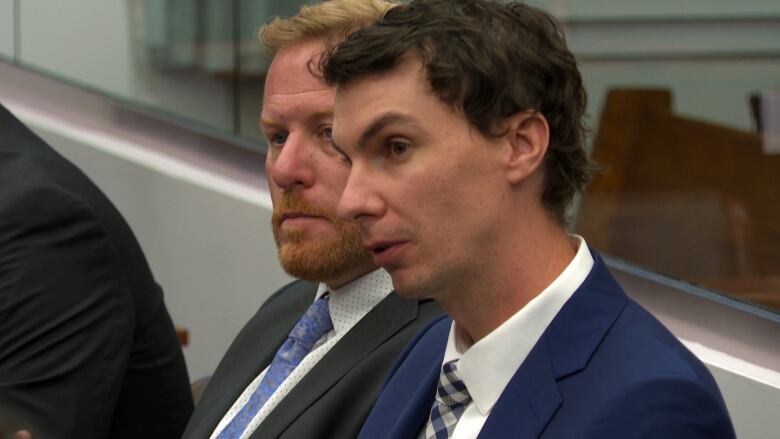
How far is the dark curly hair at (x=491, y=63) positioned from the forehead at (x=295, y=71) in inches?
26.7

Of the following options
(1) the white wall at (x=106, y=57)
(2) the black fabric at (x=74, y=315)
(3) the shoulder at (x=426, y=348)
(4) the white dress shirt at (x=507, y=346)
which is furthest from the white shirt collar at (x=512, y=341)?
(1) the white wall at (x=106, y=57)

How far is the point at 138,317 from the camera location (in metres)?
3.38

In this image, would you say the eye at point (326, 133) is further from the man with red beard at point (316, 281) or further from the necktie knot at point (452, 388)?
the necktie knot at point (452, 388)

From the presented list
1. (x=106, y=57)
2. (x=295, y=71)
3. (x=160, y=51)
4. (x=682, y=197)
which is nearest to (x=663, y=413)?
(x=295, y=71)

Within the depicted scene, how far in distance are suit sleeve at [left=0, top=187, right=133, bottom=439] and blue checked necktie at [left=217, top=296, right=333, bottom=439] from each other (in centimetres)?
47

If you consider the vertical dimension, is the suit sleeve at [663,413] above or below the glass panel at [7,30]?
above

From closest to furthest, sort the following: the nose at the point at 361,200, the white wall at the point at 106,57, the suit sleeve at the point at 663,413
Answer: the suit sleeve at the point at 663,413
the nose at the point at 361,200
the white wall at the point at 106,57

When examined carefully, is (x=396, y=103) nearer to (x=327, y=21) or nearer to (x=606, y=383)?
(x=606, y=383)

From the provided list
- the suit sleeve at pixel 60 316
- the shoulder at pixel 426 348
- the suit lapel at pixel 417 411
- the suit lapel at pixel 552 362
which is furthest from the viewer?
the suit sleeve at pixel 60 316

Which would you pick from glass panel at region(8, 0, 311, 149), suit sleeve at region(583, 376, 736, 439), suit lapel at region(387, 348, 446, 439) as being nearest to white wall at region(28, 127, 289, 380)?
glass panel at region(8, 0, 311, 149)

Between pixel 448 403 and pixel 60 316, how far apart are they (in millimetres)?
1351

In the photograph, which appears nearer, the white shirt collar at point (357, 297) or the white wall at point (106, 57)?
the white shirt collar at point (357, 297)

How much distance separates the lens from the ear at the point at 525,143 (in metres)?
1.99

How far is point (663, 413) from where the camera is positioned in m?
1.80
